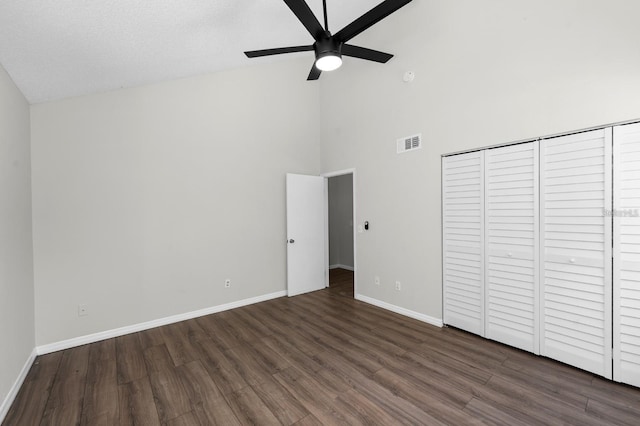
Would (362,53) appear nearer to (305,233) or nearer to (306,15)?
(306,15)

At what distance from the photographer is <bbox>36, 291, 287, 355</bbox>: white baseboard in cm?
272

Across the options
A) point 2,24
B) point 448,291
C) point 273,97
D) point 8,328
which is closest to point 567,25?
point 448,291

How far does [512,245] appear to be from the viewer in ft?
8.34

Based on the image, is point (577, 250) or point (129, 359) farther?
point (129, 359)

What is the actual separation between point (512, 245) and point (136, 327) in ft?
13.4

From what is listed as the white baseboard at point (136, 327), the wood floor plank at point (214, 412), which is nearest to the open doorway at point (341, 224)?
the white baseboard at point (136, 327)

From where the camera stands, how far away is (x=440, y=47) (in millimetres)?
2941

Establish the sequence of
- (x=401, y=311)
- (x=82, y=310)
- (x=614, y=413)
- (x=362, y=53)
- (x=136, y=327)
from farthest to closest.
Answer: (x=401, y=311), (x=136, y=327), (x=82, y=310), (x=362, y=53), (x=614, y=413)

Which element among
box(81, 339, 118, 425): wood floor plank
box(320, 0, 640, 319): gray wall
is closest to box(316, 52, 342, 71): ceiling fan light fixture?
box(320, 0, 640, 319): gray wall

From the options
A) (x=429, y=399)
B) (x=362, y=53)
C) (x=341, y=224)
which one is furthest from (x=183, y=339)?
(x=341, y=224)

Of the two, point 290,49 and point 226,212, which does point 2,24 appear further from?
point 226,212

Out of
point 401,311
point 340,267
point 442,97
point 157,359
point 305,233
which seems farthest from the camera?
point 340,267

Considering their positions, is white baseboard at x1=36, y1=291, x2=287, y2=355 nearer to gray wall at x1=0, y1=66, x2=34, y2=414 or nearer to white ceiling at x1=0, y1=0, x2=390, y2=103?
gray wall at x1=0, y1=66, x2=34, y2=414

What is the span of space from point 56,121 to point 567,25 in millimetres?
4687
